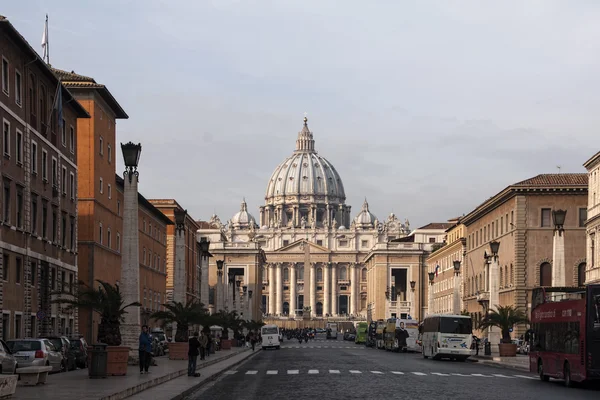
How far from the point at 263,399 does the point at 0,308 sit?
67.2 feet

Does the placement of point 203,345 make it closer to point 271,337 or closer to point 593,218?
point 593,218

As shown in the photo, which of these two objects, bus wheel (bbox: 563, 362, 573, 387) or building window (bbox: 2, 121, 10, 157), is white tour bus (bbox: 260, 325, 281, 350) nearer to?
building window (bbox: 2, 121, 10, 157)

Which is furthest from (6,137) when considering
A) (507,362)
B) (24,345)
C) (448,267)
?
(448,267)

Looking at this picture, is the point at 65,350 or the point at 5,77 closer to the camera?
the point at 65,350

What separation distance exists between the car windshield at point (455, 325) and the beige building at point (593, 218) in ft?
42.6

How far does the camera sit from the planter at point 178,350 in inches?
2136

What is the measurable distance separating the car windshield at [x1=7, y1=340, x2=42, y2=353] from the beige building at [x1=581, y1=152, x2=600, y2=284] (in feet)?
144

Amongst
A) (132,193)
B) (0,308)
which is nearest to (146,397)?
(132,193)

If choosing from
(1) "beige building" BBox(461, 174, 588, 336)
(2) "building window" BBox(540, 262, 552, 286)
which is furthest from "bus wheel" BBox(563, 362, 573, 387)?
(2) "building window" BBox(540, 262, 552, 286)

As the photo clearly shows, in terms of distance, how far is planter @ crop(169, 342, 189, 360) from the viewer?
54250 millimetres

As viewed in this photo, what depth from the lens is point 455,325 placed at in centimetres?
6162

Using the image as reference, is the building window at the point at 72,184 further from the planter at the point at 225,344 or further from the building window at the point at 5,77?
the planter at the point at 225,344

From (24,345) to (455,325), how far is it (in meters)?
31.0

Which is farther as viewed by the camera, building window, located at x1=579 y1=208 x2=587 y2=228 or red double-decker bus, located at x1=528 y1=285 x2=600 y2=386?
building window, located at x1=579 y1=208 x2=587 y2=228
